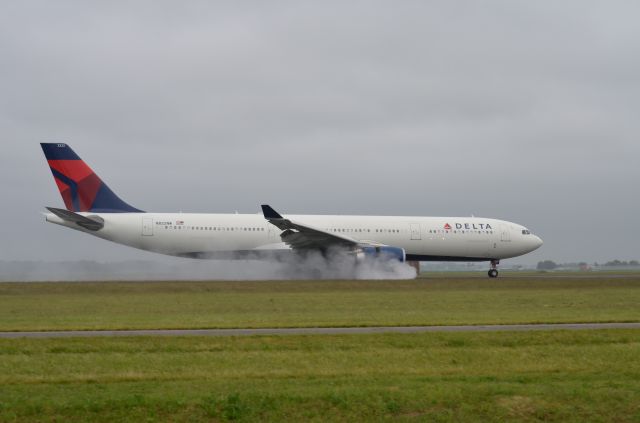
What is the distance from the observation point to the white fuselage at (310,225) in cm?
4225

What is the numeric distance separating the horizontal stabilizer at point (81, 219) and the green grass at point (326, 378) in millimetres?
24884

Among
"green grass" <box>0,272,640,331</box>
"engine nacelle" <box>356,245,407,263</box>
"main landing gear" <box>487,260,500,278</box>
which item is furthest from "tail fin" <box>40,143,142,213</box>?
"main landing gear" <box>487,260,500,278</box>

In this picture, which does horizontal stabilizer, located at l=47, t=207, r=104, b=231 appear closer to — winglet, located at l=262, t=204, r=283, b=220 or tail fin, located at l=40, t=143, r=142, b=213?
tail fin, located at l=40, t=143, r=142, b=213

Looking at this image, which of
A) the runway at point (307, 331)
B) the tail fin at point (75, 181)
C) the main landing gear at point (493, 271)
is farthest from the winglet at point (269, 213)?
the runway at point (307, 331)

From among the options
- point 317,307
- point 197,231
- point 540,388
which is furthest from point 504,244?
point 540,388

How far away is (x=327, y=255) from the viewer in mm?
43719

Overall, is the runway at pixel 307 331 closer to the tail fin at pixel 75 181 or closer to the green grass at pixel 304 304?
the green grass at pixel 304 304

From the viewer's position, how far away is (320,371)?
40.5 ft

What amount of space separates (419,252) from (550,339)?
29.7m

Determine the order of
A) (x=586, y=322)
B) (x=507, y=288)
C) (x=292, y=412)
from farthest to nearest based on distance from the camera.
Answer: (x=507, y=288) → (x=586, y=322) → (x=292, y=412)

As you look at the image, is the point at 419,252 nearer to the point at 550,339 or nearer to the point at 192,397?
the point at 550,339

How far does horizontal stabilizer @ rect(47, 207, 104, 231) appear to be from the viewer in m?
39.0

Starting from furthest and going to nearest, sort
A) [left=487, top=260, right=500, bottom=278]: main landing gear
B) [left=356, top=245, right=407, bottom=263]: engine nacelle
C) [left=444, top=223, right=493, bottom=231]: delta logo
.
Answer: [left=487, top=260, right=500, bottom=278]: main landing gear, [left=444, top=223, right=493, bottom=231]: delta logo, [left=356, top=245, right=407, bottom=263]: engine nacelle

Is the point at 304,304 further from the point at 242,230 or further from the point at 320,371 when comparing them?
the point at 242,230
